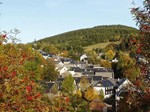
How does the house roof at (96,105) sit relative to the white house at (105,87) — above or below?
below

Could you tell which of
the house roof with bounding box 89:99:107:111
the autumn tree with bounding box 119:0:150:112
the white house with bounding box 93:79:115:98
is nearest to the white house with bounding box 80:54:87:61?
the white house with bounding box 93:79:115:98

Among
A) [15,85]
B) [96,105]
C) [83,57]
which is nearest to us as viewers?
[15,85]

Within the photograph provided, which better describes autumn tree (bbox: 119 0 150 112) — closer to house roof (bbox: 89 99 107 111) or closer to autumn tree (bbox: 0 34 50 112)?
autumn tree (bbox: 0 34 50 112)

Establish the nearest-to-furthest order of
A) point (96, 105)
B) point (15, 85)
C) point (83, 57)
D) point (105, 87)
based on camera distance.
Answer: point (15, 85), point (96, 105), point (105, 87), point (83, 57)

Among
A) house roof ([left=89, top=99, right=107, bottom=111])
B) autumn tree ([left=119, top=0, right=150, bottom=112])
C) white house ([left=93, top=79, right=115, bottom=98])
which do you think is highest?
autumn tree ([left=119, top=0, right=150, bottom=112])

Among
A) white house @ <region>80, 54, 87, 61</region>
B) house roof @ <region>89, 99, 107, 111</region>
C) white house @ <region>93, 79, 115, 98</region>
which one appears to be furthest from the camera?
white house @ <region>80, 54, 87, 61</region>

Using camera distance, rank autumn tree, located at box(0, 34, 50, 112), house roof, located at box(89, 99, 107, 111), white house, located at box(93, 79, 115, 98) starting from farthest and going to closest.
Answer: white house, located at box(93, 79, 115, 98)
house roof, located at box(89, 99, 107, 111)
autumn tree, located at box(0, 34, 50, 112)

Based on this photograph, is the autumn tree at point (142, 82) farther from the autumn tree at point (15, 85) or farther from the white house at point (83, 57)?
the white house at point (83, 57)

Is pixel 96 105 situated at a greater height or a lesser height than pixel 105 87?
lesser

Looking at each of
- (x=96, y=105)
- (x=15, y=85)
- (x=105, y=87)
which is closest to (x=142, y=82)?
(x=15, y=85)

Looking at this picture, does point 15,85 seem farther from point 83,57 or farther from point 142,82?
point 83,57


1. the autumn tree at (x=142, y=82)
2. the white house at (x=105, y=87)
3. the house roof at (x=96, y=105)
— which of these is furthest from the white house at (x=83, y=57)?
the autumn tree at (x=142, y=82)

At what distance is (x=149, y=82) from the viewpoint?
32.2 feet

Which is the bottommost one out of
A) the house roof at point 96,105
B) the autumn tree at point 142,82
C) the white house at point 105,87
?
the house roof at point 96,105
